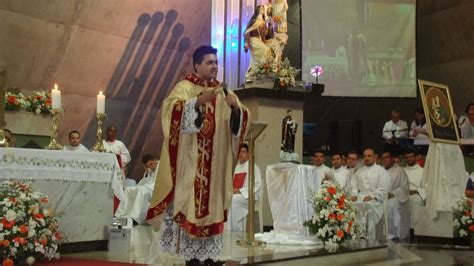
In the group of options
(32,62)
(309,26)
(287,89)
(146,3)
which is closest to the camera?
(287,89)

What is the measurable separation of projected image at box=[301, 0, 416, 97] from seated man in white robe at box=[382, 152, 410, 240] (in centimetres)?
472

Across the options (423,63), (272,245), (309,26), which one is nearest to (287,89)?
(272,245)

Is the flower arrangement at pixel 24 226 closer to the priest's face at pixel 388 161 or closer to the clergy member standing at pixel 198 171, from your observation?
the clergy member standing at pixel 198 171

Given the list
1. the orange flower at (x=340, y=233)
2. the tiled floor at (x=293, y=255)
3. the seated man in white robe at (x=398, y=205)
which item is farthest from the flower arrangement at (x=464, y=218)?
the orange flower at (x=340, y=233)

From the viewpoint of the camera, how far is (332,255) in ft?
22.4

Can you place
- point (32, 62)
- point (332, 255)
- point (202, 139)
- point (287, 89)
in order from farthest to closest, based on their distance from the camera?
point (32, 62)
point (287, 89)
point (332, 255)
point (202, 139)

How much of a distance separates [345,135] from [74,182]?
32.2 feet

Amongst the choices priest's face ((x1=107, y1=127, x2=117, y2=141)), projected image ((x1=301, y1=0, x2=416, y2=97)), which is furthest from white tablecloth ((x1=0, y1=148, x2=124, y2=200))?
projected image ((x1=301, y1=0, x2=416, y2=97))

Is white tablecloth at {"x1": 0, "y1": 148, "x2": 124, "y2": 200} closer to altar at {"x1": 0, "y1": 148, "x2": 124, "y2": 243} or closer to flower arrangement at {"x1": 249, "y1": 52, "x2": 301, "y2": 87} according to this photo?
altar at {"x1": 0, "y1": 148, "x2": 124, "y2": 243}

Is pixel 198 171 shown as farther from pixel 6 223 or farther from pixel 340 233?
pixel 340 233

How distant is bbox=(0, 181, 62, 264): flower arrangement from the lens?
524 cm

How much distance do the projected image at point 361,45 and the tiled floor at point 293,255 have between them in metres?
7.43

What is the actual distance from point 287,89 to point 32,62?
5.10 metres

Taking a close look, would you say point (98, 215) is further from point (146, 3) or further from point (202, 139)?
point (146, 3)
